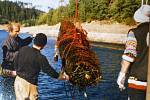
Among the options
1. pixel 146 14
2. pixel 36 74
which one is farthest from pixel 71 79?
pixel 146 14

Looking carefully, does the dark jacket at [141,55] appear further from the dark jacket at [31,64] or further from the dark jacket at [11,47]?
the dark jacket at [11,47]

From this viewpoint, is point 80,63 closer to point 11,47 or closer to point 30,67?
point 11,47

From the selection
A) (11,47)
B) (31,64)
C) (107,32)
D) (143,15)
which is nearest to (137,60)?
(143,15)

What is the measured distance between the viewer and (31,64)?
27.8 feet

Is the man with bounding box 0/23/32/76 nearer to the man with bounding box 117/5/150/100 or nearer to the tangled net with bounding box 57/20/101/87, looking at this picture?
the tangled net with bounding box 57/20/101/87

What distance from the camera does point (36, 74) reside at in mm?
8625

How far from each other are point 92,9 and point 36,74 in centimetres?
7966

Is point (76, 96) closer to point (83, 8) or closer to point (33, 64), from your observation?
point (33, 64)

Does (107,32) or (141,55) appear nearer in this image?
(141,55)

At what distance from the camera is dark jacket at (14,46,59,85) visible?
332 inches

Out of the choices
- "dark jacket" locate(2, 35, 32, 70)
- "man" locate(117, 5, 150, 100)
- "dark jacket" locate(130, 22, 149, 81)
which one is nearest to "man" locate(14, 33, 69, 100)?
"man" locate(117, 5, 150, 100)

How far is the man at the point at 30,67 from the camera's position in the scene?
8422 mm

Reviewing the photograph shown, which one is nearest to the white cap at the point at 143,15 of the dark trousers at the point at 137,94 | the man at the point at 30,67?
the dark trousers at the point at 137,94

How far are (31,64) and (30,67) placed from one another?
0.21ft
